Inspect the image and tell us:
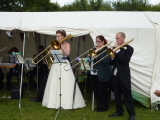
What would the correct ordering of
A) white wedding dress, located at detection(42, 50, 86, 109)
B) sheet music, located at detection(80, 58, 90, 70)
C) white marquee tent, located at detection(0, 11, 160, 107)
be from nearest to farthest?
sheet music, located at detection(80, 58, 90, 70), white wedding dress, located at detection(42, 50, 86, 109), white marquee tent, located at detection(0, 11, 160, 107)

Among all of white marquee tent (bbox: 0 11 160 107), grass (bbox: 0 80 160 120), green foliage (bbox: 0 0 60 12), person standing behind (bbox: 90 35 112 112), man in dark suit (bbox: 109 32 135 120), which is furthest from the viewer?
green foliage (bbox: 0 0 60 12)

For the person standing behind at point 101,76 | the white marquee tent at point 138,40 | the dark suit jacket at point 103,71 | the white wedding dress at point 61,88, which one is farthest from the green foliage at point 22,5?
the dark suit jacket at point 103,71

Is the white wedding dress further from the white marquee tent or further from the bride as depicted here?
the white marquee tent

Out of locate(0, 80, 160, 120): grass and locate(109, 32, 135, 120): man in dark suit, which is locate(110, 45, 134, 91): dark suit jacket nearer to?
locate(109, 32, 135, 120): man in dark suit

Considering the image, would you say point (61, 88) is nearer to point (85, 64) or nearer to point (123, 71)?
point (85, 64)

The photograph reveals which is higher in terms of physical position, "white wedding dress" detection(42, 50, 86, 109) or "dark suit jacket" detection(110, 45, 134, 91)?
"dark suit jacket" detection(110, 45, 134, 91)

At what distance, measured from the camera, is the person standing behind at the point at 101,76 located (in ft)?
20.7

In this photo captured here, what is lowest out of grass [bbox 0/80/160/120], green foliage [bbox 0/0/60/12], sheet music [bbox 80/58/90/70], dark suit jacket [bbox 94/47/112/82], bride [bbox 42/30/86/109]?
grass [bbox 0/80/160/120]

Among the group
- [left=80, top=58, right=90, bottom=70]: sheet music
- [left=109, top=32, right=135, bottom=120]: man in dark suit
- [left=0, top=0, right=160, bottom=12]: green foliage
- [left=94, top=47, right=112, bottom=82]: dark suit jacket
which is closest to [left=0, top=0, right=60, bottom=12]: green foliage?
[left=0, top=0, right=160, bottom=12]: green foliage

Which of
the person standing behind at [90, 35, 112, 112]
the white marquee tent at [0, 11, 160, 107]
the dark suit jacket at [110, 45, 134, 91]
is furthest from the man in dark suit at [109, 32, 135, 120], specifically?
the white marquee tent at [0, 11, 160, 107]

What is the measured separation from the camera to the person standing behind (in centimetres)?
632

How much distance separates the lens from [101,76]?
21.0 ft

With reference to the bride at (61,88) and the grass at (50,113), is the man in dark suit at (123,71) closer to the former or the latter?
the grass at (50,113)

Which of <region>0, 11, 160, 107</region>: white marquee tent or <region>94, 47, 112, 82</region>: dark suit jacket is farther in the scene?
<region>0, 11, 160, 107</region>: white marquee tent
